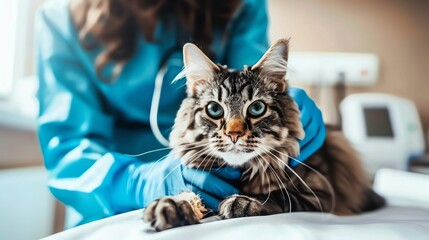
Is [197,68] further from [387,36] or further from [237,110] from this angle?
[387,36]

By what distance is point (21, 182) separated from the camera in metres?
0.45

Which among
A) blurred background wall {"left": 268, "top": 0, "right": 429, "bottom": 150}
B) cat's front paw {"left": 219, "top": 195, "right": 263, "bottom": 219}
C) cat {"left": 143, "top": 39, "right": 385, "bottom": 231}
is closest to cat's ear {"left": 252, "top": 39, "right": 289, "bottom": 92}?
cat {"left": 143, "top": 39, "right": 385, "bottom": 231}

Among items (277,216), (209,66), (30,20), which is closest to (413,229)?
(277,216)

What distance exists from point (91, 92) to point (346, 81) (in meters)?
0.37

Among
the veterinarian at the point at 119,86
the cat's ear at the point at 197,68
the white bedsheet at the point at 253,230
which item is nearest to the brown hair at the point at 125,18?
the veterinarian at the point at 119,86

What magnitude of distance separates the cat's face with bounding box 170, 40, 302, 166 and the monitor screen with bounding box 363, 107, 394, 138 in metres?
0.29

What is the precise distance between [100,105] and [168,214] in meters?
0.24

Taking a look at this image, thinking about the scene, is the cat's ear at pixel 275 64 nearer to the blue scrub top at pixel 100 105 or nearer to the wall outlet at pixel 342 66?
the blue scrub top at pixel 100 105

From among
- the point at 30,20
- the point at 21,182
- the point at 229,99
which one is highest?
the point at 30,20

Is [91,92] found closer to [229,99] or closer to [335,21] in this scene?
[229,99]

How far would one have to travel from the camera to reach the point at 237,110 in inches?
12.7

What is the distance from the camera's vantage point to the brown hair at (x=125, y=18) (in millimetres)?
471

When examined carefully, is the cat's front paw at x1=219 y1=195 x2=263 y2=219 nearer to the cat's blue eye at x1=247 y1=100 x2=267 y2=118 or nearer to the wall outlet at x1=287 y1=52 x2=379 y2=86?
the cat's blue eye at x1=247 y1=100 x2=267 y2=118

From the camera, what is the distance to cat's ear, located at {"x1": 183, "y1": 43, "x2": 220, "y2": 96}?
34cm
